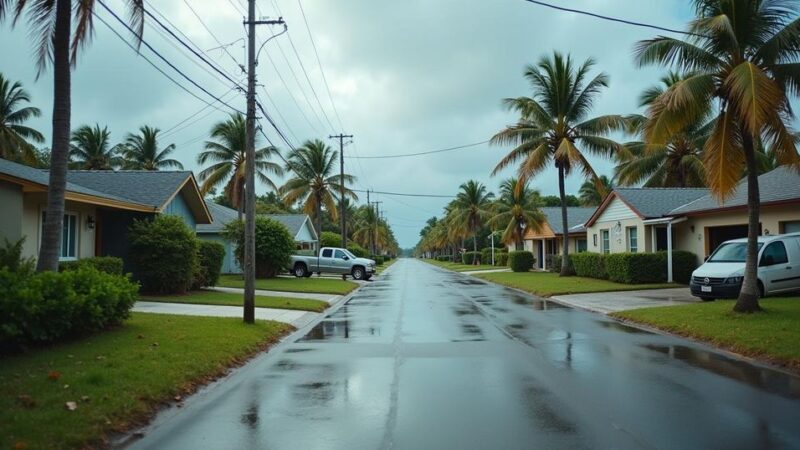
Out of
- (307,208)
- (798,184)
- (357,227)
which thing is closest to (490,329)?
(798,184)

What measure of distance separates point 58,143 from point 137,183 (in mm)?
12722

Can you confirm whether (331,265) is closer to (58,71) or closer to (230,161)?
(230,161)

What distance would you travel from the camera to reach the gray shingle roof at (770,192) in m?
20.6

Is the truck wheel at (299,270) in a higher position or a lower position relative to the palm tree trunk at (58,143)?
lower

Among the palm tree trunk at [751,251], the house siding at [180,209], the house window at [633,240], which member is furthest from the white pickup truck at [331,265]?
the palm tree trunk at [751,251]

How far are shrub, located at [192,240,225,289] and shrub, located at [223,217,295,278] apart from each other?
664 cm

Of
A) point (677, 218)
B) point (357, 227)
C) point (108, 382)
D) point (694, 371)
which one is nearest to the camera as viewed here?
point (108, 382)

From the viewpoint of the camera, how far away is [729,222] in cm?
2380

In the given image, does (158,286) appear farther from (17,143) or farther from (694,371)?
(17,143)

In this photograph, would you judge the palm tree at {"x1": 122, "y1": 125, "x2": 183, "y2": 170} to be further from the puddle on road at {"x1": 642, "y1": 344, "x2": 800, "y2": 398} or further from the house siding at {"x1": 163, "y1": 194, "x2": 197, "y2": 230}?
the puddle on road at {"x1": 642, "y1": 344, "x2": 800, "y2": 398}

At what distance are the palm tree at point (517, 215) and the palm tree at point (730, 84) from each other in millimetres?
34283

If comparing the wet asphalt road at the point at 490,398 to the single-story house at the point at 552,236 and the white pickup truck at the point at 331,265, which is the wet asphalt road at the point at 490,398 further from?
the single-story house at the point at 552,236

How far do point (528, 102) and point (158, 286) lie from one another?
20.2 metres

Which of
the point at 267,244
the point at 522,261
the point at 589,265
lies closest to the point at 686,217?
the point at 589,265
